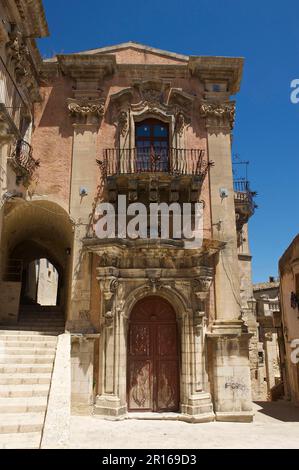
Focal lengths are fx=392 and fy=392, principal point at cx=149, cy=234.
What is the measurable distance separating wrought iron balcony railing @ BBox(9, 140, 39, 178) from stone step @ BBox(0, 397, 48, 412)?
22.6ft

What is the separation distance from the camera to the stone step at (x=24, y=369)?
29.1ft

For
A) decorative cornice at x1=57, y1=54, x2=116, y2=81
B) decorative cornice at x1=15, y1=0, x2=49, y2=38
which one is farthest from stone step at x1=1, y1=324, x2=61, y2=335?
decorative cornice at x1=15, y1=0, x2=49, y2=38

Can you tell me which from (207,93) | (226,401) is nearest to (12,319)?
(226,401)

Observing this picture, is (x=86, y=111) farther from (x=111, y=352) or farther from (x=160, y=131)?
(x=111, y=352)

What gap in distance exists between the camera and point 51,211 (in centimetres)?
1354

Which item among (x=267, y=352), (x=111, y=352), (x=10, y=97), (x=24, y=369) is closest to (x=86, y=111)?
(x=10, y=97)

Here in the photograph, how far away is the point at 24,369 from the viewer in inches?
353

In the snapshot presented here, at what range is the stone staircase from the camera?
6738mm

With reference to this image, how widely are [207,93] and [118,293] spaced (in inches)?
309

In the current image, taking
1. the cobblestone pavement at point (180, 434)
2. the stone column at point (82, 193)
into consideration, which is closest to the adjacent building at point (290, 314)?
the cobblestone pavement at point (180, 434)

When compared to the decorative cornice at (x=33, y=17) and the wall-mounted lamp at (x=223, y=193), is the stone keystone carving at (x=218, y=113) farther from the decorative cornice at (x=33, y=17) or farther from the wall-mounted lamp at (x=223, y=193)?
the decorative cornice at (x=33, y=17)

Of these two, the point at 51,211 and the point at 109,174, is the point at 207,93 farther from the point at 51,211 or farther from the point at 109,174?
the point at 51,211

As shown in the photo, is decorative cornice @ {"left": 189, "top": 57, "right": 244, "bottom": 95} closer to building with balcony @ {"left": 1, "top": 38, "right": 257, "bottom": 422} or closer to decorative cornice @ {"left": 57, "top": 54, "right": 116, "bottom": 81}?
building with balcony @ {"left": 1, "top": 38, "right": 257, "bottom": 422}

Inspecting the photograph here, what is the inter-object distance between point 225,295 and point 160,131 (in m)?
6.19
